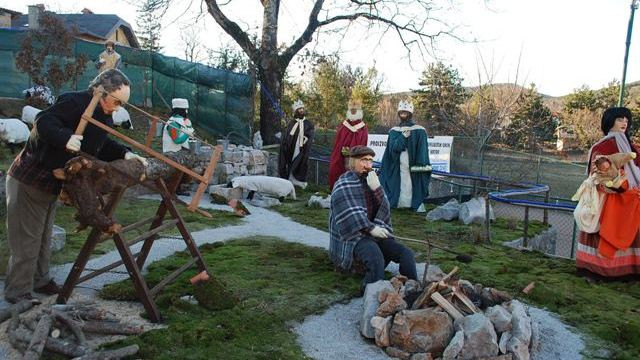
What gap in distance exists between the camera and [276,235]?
24.7 feet

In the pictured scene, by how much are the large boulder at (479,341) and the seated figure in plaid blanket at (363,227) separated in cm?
123

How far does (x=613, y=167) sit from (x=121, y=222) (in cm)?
599

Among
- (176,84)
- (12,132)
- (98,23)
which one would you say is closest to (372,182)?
(12,132)

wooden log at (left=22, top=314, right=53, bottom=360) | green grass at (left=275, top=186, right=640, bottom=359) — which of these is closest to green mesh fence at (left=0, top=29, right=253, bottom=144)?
green grass at (left=275, top=186, right=640, bottom=359)

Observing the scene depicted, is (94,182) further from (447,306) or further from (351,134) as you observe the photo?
(351,134)

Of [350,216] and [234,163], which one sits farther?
[234,163]

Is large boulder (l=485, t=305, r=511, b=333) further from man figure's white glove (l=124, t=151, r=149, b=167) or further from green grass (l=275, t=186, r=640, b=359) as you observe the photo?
man figure's white glove (l=124, t=151, r=149, b=167)

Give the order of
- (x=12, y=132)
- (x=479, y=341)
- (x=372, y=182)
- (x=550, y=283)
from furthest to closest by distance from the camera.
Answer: (x=12, y=132) → (x=550, y=283) → (x=372, y=182) → (x=479, y=341)

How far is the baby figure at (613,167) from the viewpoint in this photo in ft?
18.8

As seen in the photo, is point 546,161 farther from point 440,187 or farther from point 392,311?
point 392,311

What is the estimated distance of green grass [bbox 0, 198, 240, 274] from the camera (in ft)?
18.8

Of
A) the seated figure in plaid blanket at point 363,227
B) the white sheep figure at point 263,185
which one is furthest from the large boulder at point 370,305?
the white sheep figure at point 263,185

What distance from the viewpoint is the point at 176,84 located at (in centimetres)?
1752

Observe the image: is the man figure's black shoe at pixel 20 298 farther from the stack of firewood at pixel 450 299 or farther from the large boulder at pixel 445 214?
the large boulder at pixel 445 214
